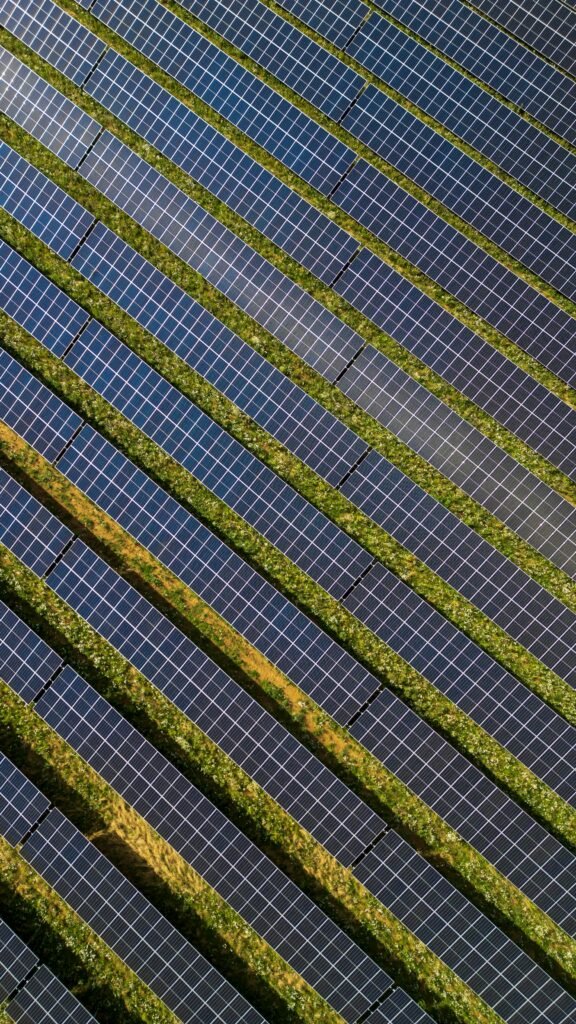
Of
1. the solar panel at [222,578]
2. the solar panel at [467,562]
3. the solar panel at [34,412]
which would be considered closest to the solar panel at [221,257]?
the solar panel at [467,562]

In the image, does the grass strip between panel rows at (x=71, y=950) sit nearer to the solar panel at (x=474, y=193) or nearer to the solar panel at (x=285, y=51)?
the solar panel at (x=474, y=193)

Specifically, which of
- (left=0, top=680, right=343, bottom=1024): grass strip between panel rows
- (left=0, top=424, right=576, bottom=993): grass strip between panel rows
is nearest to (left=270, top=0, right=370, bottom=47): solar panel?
(left=0, top=424, right=576, bottom=993): grass strip between panel rows

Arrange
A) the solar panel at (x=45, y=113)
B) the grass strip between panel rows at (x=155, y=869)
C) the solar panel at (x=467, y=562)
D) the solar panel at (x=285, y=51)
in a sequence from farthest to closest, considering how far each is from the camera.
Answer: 1. the solar panel at (x=45, y=113)
2. the solar panel at (x=285, y=51)
3. the grass strip between panel rows at (x=155, y=869)
4. the solar panel at (x=467, y=562)

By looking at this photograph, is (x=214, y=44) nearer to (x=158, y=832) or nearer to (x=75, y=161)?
→ (x=75, y=161)

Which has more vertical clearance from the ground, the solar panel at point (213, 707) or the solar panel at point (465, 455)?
the solar panel at point (465, 455)

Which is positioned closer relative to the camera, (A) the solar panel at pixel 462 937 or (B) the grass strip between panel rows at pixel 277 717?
(A) the solar panel at pixel 462 937

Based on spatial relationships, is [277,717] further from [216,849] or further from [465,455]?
[465,455]
